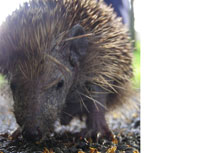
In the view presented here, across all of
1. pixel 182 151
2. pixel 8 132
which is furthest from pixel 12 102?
pixel 182 151

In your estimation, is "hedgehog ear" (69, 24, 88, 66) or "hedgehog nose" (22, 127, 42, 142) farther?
"hedgehog ear" (69, 24, 88, 66)

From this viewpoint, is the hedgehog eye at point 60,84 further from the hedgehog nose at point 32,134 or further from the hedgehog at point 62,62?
the hedgehog nose at point 32,134

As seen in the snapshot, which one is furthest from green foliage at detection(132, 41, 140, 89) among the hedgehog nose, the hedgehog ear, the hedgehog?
the hedgehog nose

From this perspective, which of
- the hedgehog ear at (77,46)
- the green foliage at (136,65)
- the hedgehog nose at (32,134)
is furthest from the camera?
the green foliage at (136,65)

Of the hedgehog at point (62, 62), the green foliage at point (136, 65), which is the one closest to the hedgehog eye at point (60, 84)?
the hedgehog at point (62, 62)

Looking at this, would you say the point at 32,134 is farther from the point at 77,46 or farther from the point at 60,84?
the point at 77,46

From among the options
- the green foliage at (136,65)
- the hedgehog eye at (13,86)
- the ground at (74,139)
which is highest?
the green foliage at (136,65)

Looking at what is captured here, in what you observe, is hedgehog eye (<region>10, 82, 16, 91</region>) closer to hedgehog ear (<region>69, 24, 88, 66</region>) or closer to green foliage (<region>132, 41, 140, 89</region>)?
hedgehog ear (<region>69, 24, 88, 66</region>)
